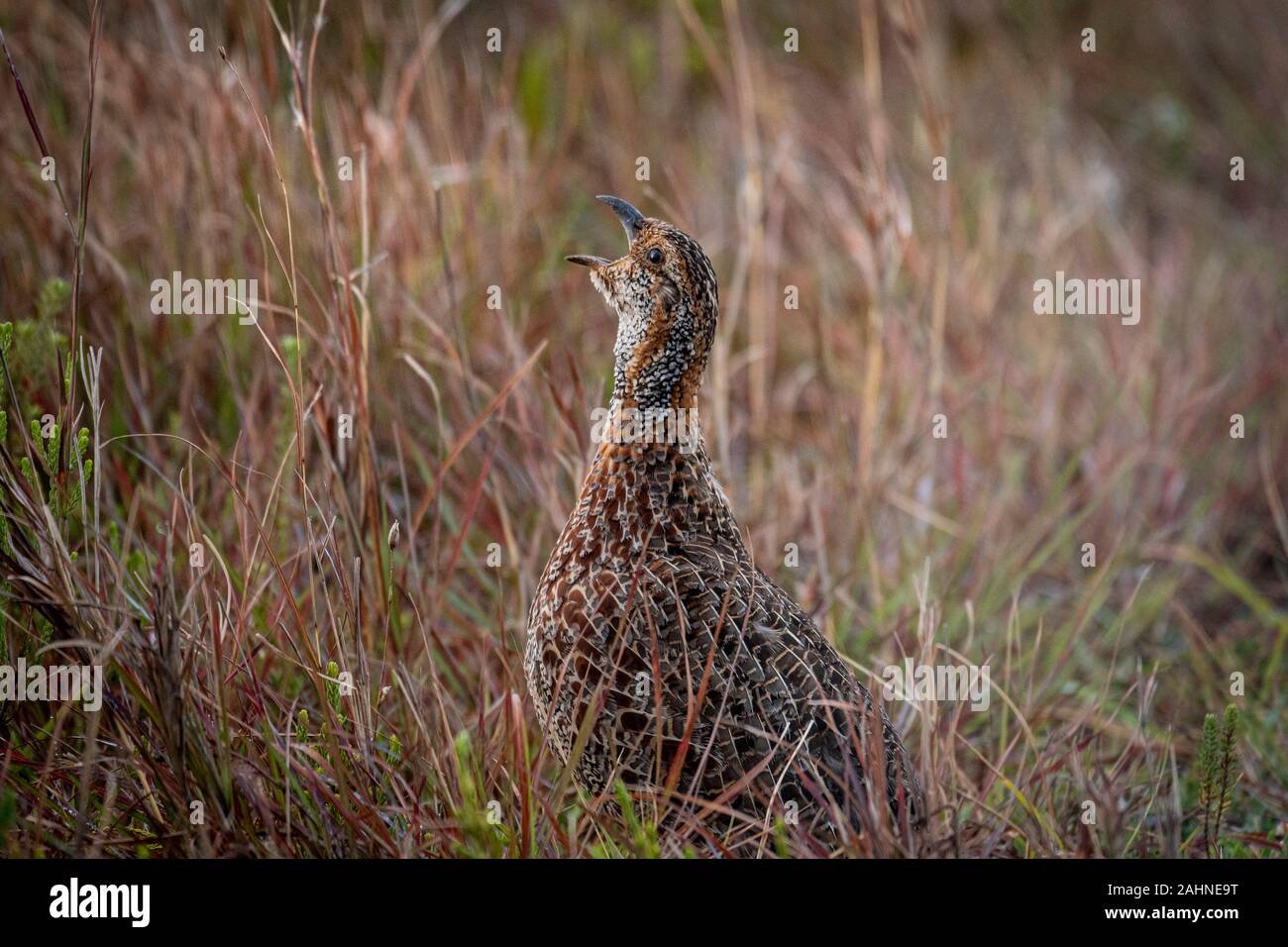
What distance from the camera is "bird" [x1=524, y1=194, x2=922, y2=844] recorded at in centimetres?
299

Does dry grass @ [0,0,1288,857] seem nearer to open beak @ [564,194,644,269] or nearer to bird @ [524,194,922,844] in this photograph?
bird @ [524,194,922,844]

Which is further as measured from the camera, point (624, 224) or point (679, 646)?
point (624, 224)

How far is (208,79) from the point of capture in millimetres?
4789

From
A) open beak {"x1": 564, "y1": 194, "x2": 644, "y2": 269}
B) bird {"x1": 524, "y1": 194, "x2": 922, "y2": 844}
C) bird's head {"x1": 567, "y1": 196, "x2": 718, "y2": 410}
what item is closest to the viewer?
bird {"x1": 524, "y1": 194, "x2": 922, "y2": 844}

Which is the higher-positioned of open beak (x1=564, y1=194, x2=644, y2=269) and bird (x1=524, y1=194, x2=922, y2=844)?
open beak (x1=564, y1=194, x2=644, y2=269)

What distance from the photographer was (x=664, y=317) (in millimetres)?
3338

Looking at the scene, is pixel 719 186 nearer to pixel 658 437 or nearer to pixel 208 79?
pixel 208 79

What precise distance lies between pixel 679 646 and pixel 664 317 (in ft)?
2.82

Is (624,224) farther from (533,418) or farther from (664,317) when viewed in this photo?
(533,418)

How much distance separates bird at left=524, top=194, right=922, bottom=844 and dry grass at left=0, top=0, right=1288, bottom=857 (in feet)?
0.41

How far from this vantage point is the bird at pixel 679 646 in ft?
9.80

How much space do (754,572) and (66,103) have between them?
379 centimetres

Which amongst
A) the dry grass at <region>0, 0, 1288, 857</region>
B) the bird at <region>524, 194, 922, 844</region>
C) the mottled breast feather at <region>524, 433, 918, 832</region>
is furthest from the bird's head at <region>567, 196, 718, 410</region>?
the dry grass at <region>0, 0, 1288, 857</region>

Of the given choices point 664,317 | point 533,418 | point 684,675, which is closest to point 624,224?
point 664,317
